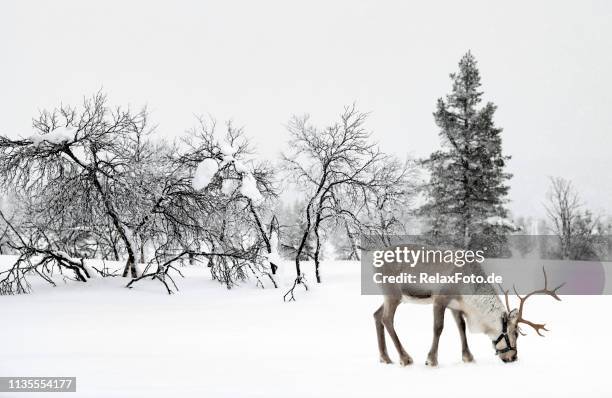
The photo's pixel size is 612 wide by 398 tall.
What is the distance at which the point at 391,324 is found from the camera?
5.51m

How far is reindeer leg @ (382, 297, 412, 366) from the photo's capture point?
5457 mm

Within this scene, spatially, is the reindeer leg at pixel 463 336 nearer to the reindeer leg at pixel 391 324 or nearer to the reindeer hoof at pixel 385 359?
the reindeer leg at pixel 391 324

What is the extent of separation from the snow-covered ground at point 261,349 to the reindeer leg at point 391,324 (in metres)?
0.15

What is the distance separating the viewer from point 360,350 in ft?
21.9

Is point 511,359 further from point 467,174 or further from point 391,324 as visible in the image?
point 467,174

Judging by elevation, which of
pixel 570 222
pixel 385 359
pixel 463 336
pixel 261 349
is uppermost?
pixel 570 222

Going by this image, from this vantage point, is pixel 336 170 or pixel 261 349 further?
pixel 336 170

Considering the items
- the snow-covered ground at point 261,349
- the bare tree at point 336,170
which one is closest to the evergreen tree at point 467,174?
the bare tree at point 336,170

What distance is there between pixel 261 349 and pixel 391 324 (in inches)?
89.0

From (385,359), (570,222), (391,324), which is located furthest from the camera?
(570,222)

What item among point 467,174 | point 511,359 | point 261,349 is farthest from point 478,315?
point 467,174

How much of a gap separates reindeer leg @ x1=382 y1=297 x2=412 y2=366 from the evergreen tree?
19.9 metres

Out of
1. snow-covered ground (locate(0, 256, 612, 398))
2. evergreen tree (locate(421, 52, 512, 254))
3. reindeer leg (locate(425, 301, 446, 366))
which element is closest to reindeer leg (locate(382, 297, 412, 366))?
snow-covered ground (locate(0, 256, 612, 398))

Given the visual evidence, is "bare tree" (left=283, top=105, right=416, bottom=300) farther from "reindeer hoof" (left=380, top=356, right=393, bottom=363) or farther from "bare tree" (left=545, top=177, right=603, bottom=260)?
"bare tree" (left=545, top=177, right=603, bottom=260)
